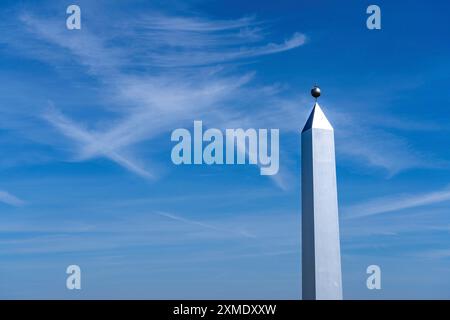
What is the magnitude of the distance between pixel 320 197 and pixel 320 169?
131 centimetres

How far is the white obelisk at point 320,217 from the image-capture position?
91.7 ft

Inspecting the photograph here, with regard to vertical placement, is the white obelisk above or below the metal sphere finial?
below

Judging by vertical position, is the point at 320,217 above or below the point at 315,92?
below

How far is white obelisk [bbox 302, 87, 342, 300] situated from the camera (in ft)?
91.7

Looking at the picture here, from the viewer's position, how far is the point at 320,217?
28.2m

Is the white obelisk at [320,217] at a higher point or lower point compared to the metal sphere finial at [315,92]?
lower
